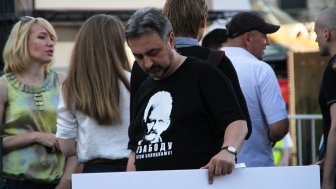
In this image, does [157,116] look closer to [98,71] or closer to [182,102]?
[182,102]

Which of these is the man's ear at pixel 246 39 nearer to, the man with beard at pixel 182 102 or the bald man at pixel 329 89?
the bald man at pixel 329 89

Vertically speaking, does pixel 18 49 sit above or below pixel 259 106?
above

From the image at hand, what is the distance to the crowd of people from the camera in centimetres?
364

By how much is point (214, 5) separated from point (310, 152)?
Answer: 22.2ft

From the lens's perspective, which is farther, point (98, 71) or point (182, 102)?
point (98, 71)

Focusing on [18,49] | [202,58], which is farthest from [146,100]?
[18,49]

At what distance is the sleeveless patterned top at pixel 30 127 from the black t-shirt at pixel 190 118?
5.10 ft

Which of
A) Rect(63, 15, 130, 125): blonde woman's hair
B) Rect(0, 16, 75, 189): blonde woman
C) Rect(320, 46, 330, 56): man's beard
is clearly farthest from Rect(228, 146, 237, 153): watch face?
Rect(0, 16, 75, 189): blonde woman

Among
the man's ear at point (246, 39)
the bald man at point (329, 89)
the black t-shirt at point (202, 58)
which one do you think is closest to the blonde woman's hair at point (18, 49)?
the black t-shirt at point (202, 58)

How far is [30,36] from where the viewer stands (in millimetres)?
5402

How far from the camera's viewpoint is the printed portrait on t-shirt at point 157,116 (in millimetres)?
3695

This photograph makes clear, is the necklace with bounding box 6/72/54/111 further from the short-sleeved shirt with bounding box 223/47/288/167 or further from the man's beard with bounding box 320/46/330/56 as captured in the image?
the man's beard with bounding box 320/46/330/56

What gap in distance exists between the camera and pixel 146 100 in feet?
12.7

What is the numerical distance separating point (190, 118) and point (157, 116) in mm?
153
